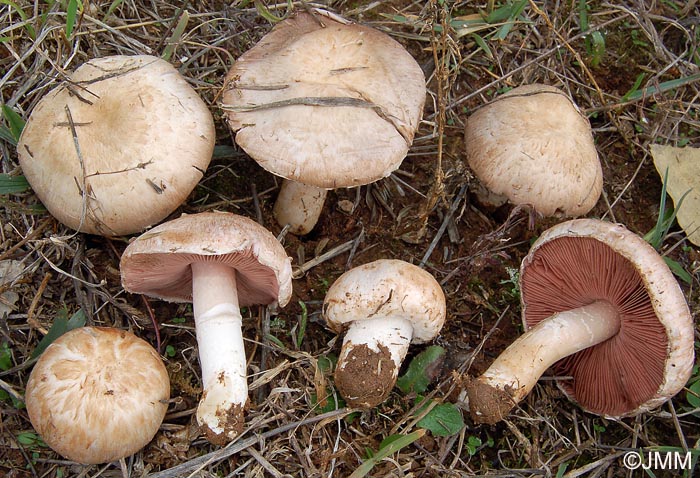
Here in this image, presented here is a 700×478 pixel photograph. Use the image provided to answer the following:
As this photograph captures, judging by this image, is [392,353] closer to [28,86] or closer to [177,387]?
[177,387]

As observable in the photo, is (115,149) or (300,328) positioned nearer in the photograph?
(115,149)

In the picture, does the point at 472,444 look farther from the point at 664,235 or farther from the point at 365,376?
the point at 664,235

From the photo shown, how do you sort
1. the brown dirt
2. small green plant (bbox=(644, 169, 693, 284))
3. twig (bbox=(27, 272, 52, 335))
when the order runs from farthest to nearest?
small green plant (bbox=(644, 169, 693, 284)) < twig (bbox=(27, 272, 52, 335)) < the brown dirt

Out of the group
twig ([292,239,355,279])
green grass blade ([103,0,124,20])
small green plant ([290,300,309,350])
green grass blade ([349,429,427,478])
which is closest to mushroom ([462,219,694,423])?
green grass blade ([349,429,427,478])

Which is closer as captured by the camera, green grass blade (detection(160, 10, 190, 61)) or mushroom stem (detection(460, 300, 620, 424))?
mushroom stem (detection(460, 300, 620, 424))

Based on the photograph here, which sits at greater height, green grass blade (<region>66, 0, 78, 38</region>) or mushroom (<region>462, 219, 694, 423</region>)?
green grass blade (<region>66, 0, 78, 38</region>)

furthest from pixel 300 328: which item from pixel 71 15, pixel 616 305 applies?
pixel 71 15

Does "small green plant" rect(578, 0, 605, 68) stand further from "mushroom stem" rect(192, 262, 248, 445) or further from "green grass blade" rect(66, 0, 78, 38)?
"green grass blade" rect(66, 0, 78, 38)
